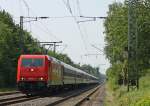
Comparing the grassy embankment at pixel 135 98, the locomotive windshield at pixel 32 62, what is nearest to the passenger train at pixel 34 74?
the locomotive windshield at pixel 32 62

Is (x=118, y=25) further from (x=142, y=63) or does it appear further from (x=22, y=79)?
(x=22, y=79)

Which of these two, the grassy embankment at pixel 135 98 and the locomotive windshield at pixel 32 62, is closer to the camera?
the grassy embankment at pixel 135 98

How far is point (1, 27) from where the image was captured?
69.2 meters

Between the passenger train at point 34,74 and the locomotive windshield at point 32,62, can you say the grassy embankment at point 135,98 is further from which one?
the locomotive windshield at point 32,62

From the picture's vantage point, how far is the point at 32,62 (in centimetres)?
3853

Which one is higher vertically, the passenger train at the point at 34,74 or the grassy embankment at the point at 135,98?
the passenger train at the point at 34,74

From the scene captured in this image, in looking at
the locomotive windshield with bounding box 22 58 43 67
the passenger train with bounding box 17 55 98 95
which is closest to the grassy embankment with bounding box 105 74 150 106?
the passenger train with bounding box 17 55 98 95

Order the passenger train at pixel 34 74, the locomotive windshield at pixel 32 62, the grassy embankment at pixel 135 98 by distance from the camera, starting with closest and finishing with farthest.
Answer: the grassy embankment at pixel 135 98, the passenger train at pixel 34 74, the locomotive windshield at pixel 32 62

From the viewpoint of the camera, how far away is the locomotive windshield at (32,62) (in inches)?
1512

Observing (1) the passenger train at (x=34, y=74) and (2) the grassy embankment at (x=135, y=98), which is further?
(1) the passenger train at (x=34, y=74)

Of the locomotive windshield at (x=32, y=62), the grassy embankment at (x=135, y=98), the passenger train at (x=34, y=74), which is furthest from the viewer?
the locomotive windshield at (x=32, y=62)

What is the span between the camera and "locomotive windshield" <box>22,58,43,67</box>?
126 ft

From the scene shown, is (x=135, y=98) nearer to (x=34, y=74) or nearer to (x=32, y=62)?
(x=34, y=74)

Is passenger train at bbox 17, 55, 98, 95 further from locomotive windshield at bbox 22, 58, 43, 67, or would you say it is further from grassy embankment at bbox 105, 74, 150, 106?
grassy embankment at bbox 105, 74, 150, 106
